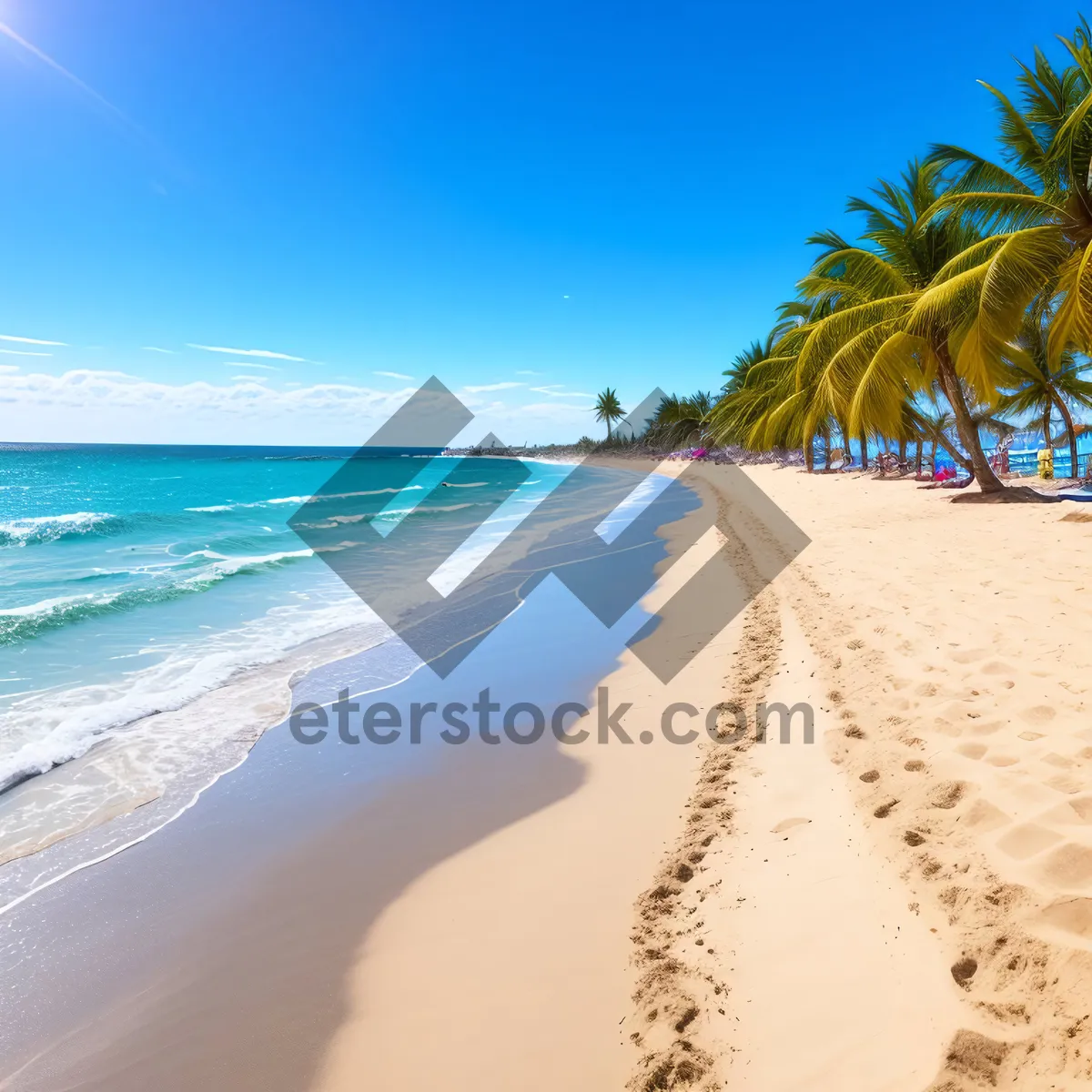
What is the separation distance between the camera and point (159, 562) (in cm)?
1534

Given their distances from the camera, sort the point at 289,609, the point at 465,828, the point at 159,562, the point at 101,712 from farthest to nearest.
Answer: the point at 159,562, the point at 289,609, the point at 101,712, the point at 465,828

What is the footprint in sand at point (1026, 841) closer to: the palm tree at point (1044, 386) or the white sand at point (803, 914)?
the white sand at point (803, 914)

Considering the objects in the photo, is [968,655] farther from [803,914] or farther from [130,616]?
[130,616]

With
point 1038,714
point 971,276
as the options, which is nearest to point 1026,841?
point 1038,714

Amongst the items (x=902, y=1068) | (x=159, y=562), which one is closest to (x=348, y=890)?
(x=902, y=1068)

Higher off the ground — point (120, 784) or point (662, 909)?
point (120, 784)

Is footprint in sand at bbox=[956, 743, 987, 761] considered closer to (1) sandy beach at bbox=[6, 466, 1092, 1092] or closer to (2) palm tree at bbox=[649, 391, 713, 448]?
(1) sandy beach at bbox=[6, 466, 1092, 1092]

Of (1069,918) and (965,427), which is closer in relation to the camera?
(1069,918)

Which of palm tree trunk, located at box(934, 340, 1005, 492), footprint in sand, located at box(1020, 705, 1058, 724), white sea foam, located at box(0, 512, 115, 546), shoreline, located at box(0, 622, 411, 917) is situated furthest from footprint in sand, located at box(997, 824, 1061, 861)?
white sea foam, located at box(0, 512, 115, 546)

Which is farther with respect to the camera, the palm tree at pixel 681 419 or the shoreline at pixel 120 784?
the palm tree at pixel 681 419

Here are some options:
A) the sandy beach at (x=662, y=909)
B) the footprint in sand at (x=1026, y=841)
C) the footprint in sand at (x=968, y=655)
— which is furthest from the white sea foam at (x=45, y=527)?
the footprint in sand at (x=1026, y=841)

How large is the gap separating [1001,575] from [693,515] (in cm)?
1282

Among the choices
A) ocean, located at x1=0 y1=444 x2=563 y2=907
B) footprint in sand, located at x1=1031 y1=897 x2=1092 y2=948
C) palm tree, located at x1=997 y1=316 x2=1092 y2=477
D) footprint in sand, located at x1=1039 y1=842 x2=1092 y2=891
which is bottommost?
footprint in sand, located at x1=1031 y1=897 x2=1092 y2=948

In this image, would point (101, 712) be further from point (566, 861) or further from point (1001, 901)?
point (1001, 901)
